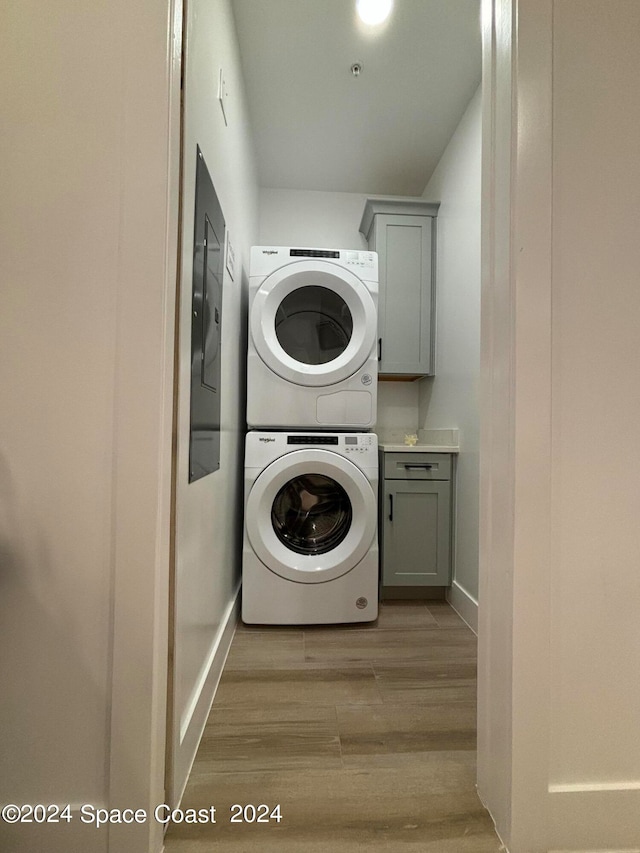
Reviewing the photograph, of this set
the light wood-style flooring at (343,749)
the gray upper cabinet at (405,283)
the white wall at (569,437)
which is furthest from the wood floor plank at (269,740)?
the gray upper cabinet at (405,283)

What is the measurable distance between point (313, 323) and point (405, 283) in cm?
77

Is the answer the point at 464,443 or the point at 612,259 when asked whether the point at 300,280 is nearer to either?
the point at 464,443

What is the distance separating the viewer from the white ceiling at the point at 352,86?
1.57 meters

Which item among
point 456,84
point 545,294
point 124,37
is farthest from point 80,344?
point 456,84

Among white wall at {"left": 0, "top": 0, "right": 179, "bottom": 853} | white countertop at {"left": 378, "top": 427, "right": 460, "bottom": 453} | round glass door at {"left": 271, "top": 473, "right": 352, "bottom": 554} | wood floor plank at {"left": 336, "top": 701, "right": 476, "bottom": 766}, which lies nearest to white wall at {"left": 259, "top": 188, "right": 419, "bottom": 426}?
white countertop at {"left": 378, "top": 427, "right": 460, "bottom": 453}

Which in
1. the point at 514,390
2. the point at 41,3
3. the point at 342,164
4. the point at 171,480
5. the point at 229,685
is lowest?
the point at 229,685

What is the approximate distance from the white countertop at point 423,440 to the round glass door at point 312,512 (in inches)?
15.1

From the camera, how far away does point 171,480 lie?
84cm

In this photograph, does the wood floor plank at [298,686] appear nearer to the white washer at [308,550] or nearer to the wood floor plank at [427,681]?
the wood floor plank at [427,681]

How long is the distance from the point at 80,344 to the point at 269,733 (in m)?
1.14

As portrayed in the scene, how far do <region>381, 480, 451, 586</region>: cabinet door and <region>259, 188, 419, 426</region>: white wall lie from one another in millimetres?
716

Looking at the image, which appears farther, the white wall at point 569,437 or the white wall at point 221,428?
the white wall at point 221,428

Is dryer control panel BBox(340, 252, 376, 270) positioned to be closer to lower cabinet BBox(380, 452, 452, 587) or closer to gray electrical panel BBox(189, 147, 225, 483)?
gray electrical panel BBox(189, 147, 225, 483)

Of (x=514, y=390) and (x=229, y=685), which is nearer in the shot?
(x=514, y=390)
